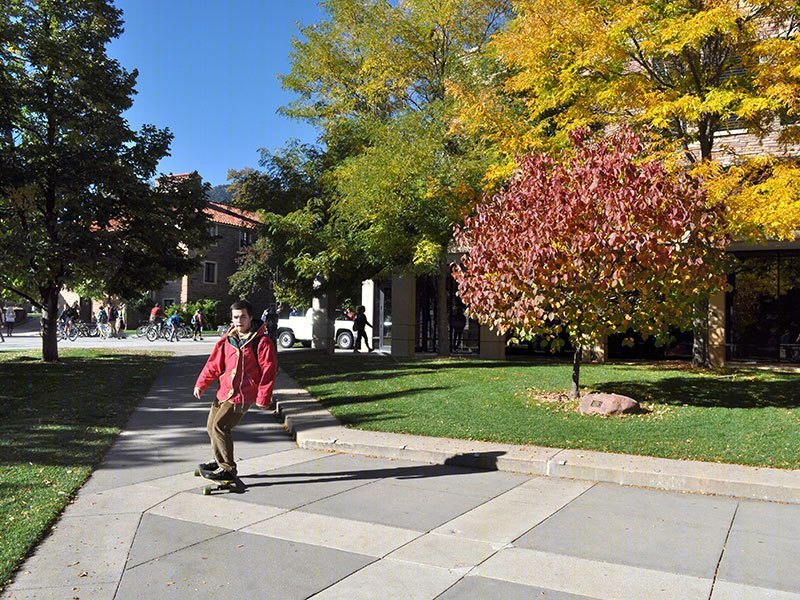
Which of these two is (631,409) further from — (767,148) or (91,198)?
(91,198)

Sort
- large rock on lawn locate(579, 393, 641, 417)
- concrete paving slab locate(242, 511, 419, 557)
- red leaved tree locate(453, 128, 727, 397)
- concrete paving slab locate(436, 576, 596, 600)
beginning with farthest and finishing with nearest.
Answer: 1. large rock on lawn locate(579, 393, 641, 417)
2. red leaved tree locate(453, 128, 727, 397)
3. concrete paving slab locate(242, 511, 419, 557)
4. concrete paving slab locate(436, 576, 596, 600)

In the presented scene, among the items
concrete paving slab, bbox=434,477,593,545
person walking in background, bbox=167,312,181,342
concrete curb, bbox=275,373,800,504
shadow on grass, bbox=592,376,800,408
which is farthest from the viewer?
person walking in background, bbox=167,312,181,342

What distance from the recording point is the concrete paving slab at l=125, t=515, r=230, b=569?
14.9 feet

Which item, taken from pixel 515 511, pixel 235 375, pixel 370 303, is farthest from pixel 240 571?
pixel 370 303

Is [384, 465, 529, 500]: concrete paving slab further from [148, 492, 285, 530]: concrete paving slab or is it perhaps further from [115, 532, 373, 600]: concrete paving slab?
[115, 532, 373, 600]: concrete paving slab

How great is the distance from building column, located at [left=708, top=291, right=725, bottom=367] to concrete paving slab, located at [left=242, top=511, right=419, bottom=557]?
14909mm

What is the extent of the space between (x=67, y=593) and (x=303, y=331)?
78.8ft

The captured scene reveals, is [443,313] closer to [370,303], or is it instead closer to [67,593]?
[370,303]

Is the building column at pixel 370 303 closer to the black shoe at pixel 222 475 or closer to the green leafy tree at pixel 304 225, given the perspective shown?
the green leafy tree at pixel 304 225

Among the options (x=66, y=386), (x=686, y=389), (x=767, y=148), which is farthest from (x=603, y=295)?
(x=767, y=148)

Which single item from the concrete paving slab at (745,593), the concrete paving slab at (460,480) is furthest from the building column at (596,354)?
the concrete paving slab at (745,593)

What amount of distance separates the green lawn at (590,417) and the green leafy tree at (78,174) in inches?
261

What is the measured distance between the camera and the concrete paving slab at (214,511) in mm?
5293

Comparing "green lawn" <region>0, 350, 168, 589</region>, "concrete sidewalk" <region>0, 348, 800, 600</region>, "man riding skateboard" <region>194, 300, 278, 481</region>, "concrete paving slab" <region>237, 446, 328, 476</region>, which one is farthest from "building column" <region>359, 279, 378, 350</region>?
"man riding skateboard" <region>194, 300, 278, 481</region>
